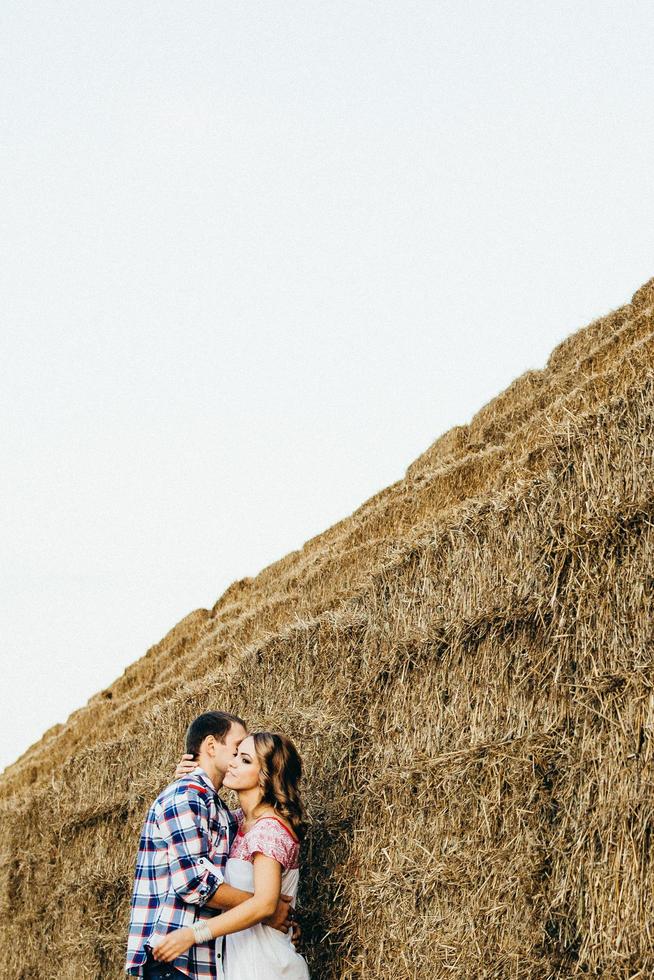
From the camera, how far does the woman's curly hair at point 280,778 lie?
4801 millimetres

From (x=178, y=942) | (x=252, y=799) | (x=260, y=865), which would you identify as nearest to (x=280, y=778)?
(x=252, y=799)

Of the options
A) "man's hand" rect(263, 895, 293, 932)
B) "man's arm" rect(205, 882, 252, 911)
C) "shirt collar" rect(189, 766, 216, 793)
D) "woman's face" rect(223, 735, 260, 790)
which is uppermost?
"shirt collar" rect(189, 766, 216, 793)

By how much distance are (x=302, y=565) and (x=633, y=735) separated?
7308 mm

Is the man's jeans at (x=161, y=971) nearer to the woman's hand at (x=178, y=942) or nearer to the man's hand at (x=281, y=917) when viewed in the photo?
the woman's hand at (x=178, y=942)

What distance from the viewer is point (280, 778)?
4.82 meters

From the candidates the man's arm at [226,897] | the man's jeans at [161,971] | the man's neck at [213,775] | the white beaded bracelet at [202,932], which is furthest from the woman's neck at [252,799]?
the man's jeans at [161,971]

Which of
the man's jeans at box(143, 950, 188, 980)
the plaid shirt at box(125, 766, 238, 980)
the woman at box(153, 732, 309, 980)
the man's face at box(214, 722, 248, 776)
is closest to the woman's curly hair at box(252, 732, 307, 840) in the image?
the woman at box(153, 732, 309, 980)

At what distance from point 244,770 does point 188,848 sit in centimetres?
41

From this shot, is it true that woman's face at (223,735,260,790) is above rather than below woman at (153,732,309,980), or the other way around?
above

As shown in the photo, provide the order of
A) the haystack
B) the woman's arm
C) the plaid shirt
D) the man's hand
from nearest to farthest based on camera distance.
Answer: the haystack, the woman's arm, the plaid shirt, the man's hand

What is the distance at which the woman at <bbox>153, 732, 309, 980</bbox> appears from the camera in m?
4.44

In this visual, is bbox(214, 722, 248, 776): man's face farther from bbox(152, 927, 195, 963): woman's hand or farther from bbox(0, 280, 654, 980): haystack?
bbox(0, 280, 654, 980): haystack

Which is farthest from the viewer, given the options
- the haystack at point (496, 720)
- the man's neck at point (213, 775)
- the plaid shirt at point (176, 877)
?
the man's neck at point (213, 775)

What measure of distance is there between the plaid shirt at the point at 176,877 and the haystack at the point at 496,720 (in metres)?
0.98
